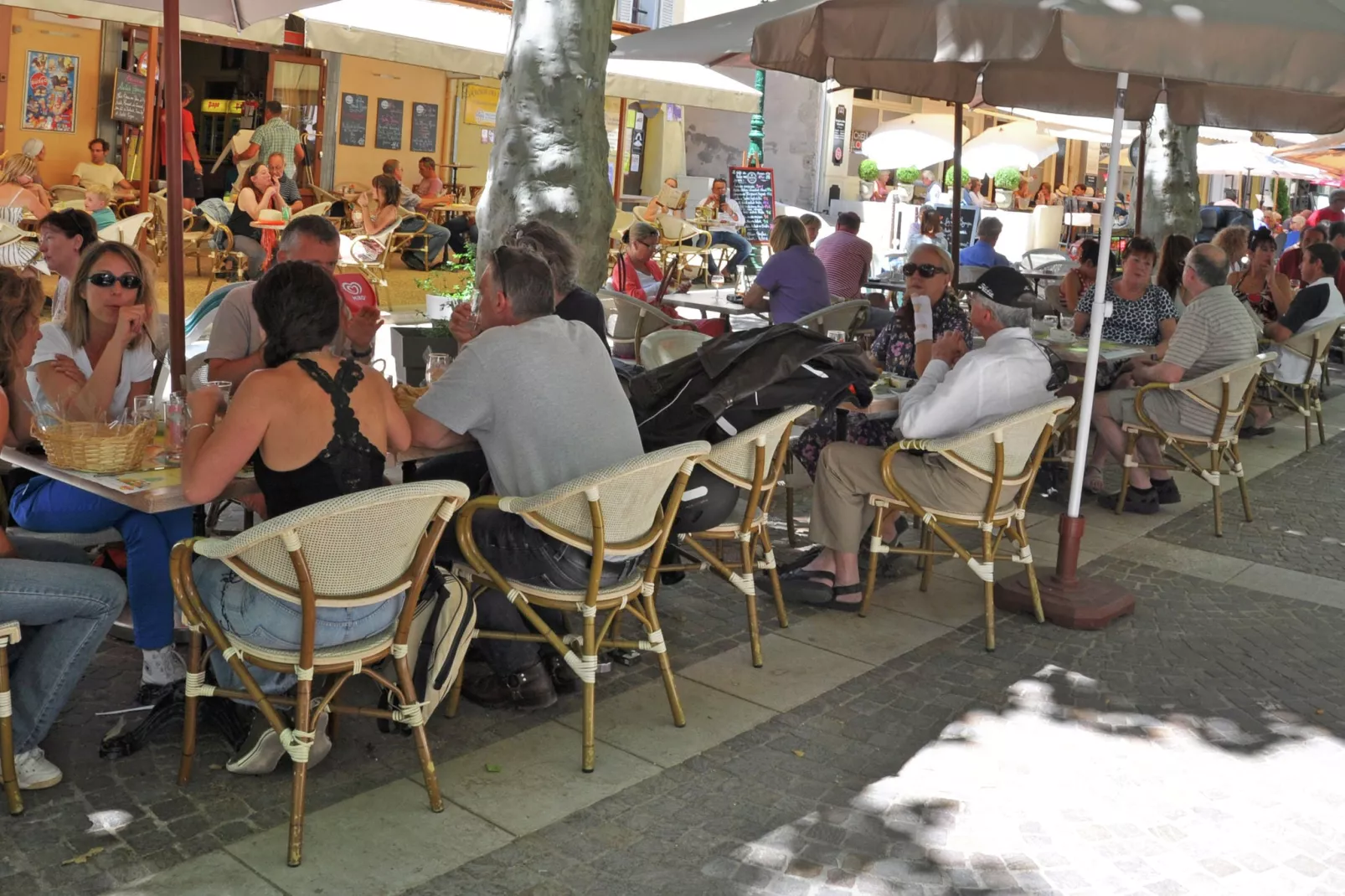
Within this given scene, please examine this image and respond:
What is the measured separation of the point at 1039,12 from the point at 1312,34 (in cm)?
96

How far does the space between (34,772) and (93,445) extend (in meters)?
0.86

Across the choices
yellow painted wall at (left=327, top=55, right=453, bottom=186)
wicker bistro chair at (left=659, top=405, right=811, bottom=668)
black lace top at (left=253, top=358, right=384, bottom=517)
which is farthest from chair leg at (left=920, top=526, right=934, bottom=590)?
yellow painted wall at (left=327, top=55, right=453, bottom=186)

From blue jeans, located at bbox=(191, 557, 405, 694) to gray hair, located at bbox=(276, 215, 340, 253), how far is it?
181 cm

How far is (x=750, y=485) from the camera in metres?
4.64

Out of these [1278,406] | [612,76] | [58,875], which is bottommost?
[58,875]

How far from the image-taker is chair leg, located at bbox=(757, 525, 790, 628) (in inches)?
195

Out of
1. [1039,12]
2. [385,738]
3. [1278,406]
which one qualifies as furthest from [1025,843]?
[1278,406]

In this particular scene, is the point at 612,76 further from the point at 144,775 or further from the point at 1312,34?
the point at 144,775

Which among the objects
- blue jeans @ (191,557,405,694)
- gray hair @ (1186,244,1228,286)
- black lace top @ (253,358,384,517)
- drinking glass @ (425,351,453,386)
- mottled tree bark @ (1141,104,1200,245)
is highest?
mottled tree bark @ (1141,104,1200,245)

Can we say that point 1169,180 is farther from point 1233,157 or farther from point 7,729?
point 7,729

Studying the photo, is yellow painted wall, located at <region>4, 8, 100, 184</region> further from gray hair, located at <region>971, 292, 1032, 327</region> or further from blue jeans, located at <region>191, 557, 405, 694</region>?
blue jeans, located at <region>191, 557, 405, 694</region>

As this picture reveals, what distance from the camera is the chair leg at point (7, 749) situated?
10.7 ft

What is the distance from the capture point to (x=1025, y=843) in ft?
11.9

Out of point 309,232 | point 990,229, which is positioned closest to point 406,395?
point 309,232
